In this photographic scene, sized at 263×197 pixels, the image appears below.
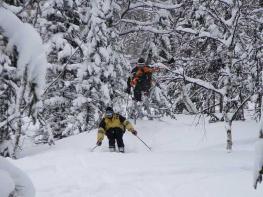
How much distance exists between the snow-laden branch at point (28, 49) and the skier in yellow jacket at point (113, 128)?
36.2ft

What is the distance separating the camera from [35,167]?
11.2m

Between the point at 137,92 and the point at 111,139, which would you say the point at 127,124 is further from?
the point at 137,92

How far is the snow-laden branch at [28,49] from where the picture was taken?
279 cm

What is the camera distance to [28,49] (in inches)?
110

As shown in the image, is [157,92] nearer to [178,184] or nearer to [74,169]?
[74,169]

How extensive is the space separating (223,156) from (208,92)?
5.51 m

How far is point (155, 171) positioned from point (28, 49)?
25.2 feet

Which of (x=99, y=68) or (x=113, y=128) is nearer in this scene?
(x=113, y=128)

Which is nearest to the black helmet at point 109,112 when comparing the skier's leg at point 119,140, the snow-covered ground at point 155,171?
the skier's leg at point 119,140

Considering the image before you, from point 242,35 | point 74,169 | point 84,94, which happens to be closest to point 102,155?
point 74,169

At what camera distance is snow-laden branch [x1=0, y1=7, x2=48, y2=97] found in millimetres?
2795

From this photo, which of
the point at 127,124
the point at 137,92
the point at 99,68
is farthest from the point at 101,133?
the point at 99,68

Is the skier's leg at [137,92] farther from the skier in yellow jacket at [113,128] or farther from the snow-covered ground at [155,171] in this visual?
the snow-covered ground at [155,171]

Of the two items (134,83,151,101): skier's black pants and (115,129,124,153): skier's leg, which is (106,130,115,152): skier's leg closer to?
(115,129,124,153): skier's leg
